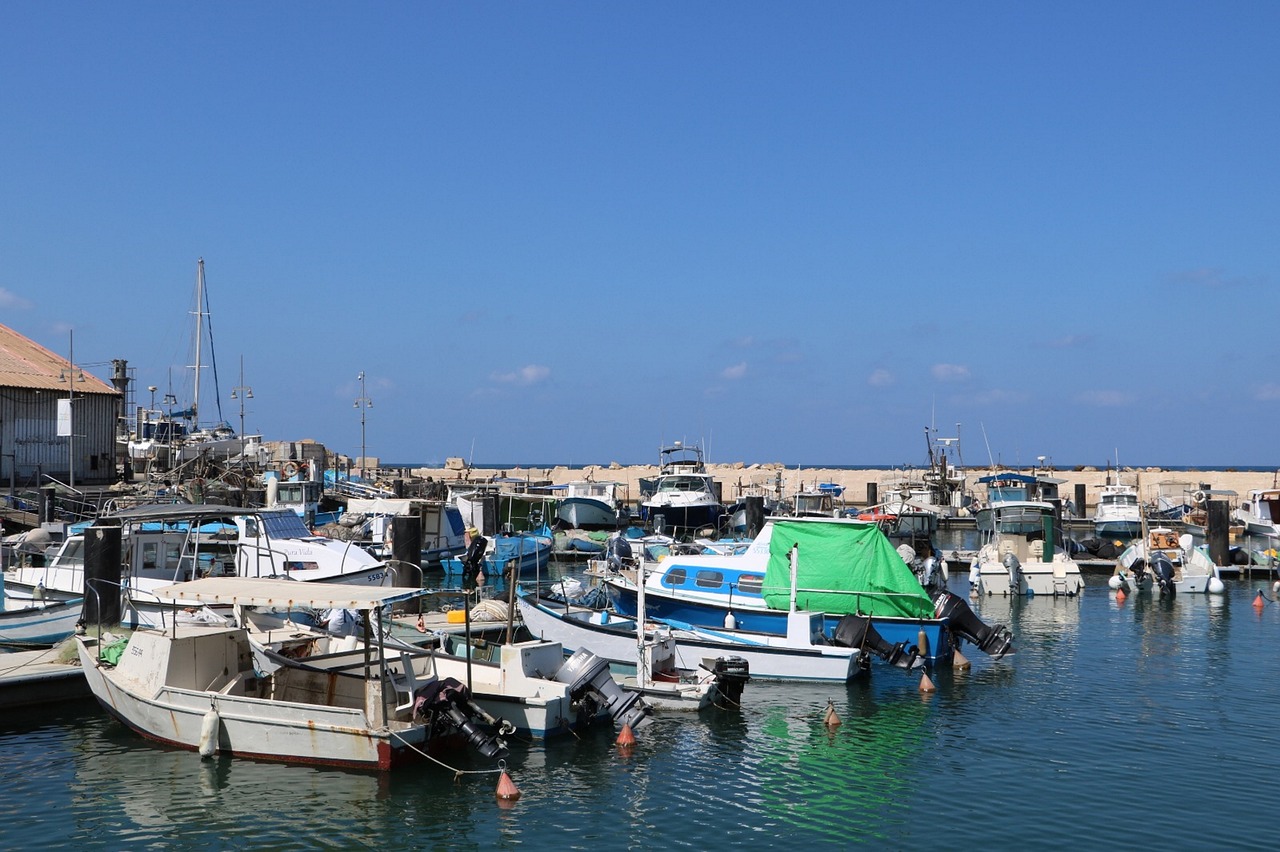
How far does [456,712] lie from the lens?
1758 centimetres

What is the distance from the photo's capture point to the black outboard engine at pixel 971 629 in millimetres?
26002

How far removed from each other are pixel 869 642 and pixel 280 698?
41.8 ft

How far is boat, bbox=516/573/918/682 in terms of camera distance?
77.6ft

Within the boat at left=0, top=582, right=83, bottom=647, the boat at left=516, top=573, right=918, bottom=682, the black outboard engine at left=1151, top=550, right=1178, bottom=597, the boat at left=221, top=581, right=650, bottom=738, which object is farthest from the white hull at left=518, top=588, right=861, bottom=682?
the black outboard engine at left=1151, top=550, right=1178, bottom=597

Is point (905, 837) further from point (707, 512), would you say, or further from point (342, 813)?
point (707, 512)

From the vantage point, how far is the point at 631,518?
65188mm

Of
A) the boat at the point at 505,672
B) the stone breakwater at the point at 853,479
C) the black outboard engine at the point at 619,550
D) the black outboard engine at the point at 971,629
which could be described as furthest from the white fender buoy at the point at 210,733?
the stone breakwater at the point at 853,479

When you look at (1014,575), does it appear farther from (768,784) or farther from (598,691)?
(768,784)

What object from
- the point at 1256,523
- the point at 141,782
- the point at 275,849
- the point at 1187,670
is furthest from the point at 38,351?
the point at 1256,523

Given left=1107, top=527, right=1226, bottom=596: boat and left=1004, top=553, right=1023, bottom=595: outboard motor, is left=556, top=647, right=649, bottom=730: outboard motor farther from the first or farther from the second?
left=1107, top=527, right=1226, bottom=596: boat

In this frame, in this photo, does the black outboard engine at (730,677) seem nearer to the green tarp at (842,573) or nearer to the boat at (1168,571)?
the green tarp at (842,573)

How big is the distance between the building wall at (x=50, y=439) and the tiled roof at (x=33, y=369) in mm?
423

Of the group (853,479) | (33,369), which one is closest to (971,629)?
Answer: (33,369)

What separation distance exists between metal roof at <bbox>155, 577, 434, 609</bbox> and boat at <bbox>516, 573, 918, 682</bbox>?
6527 millimetres
